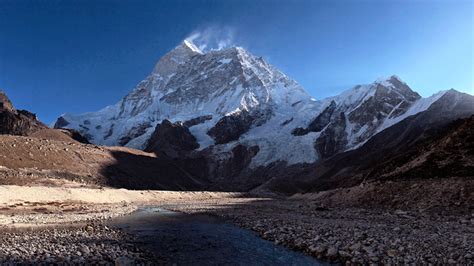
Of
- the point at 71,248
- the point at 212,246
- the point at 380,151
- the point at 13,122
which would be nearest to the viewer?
the point at 71,248

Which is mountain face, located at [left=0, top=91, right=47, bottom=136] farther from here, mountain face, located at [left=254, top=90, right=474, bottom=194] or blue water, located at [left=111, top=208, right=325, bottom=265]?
A: blue water, located at [left=111, top=208, right=325, bottom=265]

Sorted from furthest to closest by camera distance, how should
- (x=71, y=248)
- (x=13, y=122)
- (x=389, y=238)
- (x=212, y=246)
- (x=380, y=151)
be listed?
(x=13, y=122) < (x=380, y=151) < (x=212, y=246) < (x=71, y=248) < (x=389, y=238)

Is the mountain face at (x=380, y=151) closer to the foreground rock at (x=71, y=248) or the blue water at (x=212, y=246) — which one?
the blue water at (x=212, y=246)

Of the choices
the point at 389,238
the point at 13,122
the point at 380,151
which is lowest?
the point at 389,238

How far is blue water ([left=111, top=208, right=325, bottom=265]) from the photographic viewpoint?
2056cm

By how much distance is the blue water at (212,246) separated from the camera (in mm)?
20562

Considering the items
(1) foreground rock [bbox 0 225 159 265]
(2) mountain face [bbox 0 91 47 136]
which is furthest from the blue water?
(2) mountain face [bbox 0 91 47 136]

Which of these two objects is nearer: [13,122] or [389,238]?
[389,238]

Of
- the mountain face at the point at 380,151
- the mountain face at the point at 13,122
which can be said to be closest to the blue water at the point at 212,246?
the mountain face at the point at 380,151

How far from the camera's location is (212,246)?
2511 centimetres

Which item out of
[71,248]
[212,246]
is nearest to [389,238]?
[212,246]

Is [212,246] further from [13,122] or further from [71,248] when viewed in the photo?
[13,122]

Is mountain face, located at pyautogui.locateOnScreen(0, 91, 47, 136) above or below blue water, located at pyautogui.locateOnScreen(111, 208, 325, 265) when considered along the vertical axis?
above

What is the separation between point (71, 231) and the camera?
95.7ft
